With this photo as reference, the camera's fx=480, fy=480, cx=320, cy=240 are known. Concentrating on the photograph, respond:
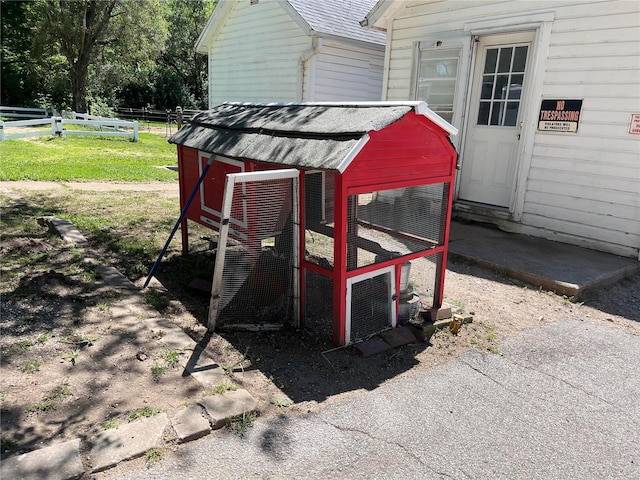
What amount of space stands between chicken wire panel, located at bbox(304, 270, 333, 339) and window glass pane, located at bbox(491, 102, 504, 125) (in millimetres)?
4063

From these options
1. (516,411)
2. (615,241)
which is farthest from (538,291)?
(516,411)

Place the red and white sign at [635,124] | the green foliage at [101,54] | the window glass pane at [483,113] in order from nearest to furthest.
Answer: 1. the red and white sign at [635,124]
2. the window glass pane at [483,113]
3. the green foliage at [101,54]

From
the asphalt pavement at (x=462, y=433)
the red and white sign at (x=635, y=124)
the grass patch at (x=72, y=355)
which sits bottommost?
the asphalt pavement at (x=462, y=433)

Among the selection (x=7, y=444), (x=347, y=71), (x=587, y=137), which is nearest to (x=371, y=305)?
(x=7, y=444)

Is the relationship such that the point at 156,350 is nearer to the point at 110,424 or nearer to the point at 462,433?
the point at 110,424

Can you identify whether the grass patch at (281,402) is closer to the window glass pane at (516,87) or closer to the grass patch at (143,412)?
the grass patch at (143,412)

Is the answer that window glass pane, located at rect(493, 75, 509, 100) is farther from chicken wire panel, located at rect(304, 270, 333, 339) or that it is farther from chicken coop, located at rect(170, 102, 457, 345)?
chicken wire panel, located at rect(304, 270, 333, 339)

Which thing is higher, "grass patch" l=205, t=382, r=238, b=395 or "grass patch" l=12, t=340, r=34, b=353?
"grass patch" l=12, t=340, r=34, b=353

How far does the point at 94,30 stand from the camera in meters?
23.0

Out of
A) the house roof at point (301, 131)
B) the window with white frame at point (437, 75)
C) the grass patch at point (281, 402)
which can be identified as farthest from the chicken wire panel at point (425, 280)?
the window with white frame at point (437, 75)

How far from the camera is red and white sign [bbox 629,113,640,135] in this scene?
5646mm

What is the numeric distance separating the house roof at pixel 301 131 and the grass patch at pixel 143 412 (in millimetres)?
1747

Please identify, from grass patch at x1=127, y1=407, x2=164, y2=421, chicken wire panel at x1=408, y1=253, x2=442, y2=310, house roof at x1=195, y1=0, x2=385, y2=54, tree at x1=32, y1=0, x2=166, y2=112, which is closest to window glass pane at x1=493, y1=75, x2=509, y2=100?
chicken wire panel at x1=408, y1=253, x2=442, y2=310

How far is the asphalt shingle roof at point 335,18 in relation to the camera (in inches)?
417
